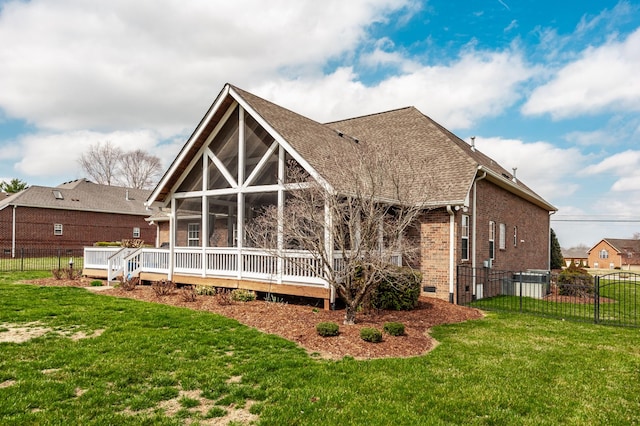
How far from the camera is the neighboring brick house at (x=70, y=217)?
34094 mm

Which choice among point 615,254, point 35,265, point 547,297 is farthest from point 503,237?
point 615,254

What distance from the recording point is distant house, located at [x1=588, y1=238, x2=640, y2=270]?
6488 cm

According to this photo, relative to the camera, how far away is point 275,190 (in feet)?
39.5

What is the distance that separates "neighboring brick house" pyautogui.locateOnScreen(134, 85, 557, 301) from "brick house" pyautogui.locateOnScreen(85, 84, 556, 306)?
3 centimetres

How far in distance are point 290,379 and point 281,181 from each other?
6625mm

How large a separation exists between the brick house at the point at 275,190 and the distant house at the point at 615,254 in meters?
62.8

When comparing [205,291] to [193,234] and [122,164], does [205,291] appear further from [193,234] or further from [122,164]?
[122,164]

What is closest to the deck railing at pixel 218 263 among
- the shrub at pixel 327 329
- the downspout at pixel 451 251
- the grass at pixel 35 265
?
the shrub at pixel 327 329

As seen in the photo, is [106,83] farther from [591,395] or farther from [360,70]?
[591,395]

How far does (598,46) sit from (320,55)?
9.29 metres

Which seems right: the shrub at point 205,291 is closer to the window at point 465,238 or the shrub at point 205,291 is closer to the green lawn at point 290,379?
the green lawn at point 290,379

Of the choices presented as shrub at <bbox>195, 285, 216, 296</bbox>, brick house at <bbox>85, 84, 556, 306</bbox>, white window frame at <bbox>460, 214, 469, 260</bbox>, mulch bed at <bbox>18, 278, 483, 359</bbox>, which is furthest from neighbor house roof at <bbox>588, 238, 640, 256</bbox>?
shrub at <bbox>195, 285, 216, 296</bbox>

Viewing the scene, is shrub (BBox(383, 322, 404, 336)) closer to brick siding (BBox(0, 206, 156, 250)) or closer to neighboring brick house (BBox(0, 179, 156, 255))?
neighboring brick house (BBox(0, 179, 156, 255))

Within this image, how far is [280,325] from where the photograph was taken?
8.94 meters
